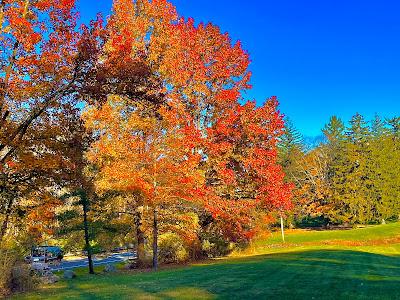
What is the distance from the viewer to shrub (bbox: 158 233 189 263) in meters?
25.3

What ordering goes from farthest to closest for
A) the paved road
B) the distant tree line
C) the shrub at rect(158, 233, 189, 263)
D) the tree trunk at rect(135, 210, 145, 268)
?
the distant tree line → the paved road → the shrub at rect(158, 233, 189, 263) → the tree trunk at rect(135, 210, 145, 268)

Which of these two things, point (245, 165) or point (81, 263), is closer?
point (245, 165)

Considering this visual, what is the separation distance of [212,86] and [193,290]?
18064mm

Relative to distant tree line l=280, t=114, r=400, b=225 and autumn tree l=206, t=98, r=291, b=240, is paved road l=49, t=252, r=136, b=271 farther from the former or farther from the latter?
distant tree line l=280, t=114, r=400, b=225

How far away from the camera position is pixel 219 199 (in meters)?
23.3

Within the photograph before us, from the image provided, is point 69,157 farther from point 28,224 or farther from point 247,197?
point 247,197

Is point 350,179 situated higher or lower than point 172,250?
higher

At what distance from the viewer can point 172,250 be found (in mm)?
25562

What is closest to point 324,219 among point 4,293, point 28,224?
point 28,224

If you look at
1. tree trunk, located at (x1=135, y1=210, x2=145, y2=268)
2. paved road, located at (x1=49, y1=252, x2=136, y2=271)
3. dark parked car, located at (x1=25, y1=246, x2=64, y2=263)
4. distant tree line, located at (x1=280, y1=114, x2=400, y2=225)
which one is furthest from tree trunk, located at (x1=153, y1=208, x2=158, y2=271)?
distant tree line, located at (x1=280, y1=114, x2=400, y2=225)

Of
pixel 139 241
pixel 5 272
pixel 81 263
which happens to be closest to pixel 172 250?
pixel 139 241

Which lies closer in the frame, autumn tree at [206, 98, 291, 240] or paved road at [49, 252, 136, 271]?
autumn tree at [206, 98, 291, 240]

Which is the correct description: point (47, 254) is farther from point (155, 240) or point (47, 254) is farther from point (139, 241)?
point (155, 240)

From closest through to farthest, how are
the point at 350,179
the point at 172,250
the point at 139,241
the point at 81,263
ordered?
the point at 172,250
the point at 139,241
the point at 81,263
the point at 350,179
